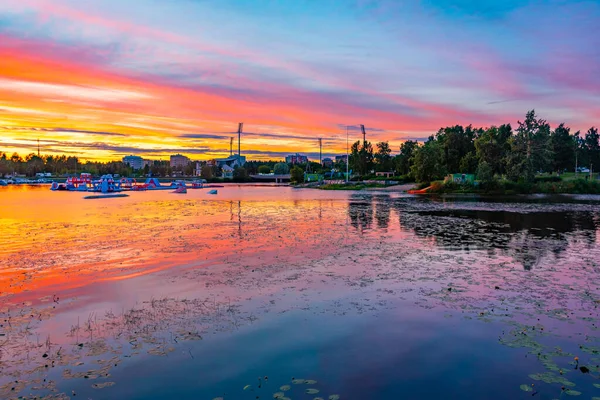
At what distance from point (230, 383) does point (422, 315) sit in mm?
7173

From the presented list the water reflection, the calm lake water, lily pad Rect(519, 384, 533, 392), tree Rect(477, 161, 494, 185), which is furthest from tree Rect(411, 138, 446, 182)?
lily pad Rect(519, 384, 533, 392)

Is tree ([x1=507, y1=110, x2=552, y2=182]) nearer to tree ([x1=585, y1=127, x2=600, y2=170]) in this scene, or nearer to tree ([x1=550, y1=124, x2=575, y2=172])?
tree ([x1=550, y1=124, x2=575, y2=172])

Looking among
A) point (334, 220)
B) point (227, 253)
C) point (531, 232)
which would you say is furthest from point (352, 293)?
point (334, 220)

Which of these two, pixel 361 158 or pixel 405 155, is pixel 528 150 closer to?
pixel 405 155

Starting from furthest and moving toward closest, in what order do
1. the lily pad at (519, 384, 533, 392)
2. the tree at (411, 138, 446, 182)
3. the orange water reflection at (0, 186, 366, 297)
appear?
the tree at (411, 138, 446, 182) → the orange water reflection at (0, 186, 366, 297) → the lily pad at (519, 384, 533, 392)

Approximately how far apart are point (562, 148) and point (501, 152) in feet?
121

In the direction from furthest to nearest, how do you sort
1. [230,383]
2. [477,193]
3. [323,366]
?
[477,193] → [323,366] → [230,383]

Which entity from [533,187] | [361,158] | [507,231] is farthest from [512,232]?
[361,158]

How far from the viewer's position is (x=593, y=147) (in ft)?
577

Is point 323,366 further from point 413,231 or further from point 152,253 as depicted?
point 413,231

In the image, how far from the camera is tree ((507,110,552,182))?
103875 mm

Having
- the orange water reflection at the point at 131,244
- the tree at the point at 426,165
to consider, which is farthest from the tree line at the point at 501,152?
the orange water reflection at the point at 131,244

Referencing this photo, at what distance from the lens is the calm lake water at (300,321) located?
973 cm

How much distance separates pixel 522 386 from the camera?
9508mm
